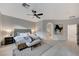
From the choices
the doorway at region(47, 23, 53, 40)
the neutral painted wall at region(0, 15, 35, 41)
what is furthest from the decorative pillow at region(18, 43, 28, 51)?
the doorway at region(47, 23, 53, 40)

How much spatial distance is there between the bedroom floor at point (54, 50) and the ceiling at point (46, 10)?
18.4 inches

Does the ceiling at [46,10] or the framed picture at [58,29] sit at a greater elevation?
the ceiling at [46,10]

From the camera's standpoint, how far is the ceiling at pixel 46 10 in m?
1.83

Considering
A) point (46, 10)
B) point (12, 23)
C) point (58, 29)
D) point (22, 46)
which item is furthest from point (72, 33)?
point (12, 23)

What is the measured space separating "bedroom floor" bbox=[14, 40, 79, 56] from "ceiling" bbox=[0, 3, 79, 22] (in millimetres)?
467

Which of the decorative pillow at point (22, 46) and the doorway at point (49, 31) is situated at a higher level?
the doorway at point (49, 31)

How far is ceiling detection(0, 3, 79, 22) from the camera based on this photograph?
1830 millimetres

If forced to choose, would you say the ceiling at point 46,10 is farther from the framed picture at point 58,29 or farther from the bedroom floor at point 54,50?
the bedroom floor at point 54,50

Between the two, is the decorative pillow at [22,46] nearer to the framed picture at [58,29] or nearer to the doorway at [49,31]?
the doorway at [49,31]

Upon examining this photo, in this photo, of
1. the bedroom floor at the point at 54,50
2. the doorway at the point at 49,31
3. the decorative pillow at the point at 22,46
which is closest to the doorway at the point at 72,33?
the bedroom floor at the point at 54,50

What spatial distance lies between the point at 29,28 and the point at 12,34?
1.06 feet

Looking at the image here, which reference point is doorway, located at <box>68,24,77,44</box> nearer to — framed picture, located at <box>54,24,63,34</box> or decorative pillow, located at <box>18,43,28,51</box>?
framed picture, located at <box>54,24,63,34</box>

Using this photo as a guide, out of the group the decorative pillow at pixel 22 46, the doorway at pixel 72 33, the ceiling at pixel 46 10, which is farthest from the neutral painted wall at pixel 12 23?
the doorway at pixel 72 33

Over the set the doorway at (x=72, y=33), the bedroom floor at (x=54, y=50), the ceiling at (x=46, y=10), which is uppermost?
the ceiling at (x=46, y=10)
